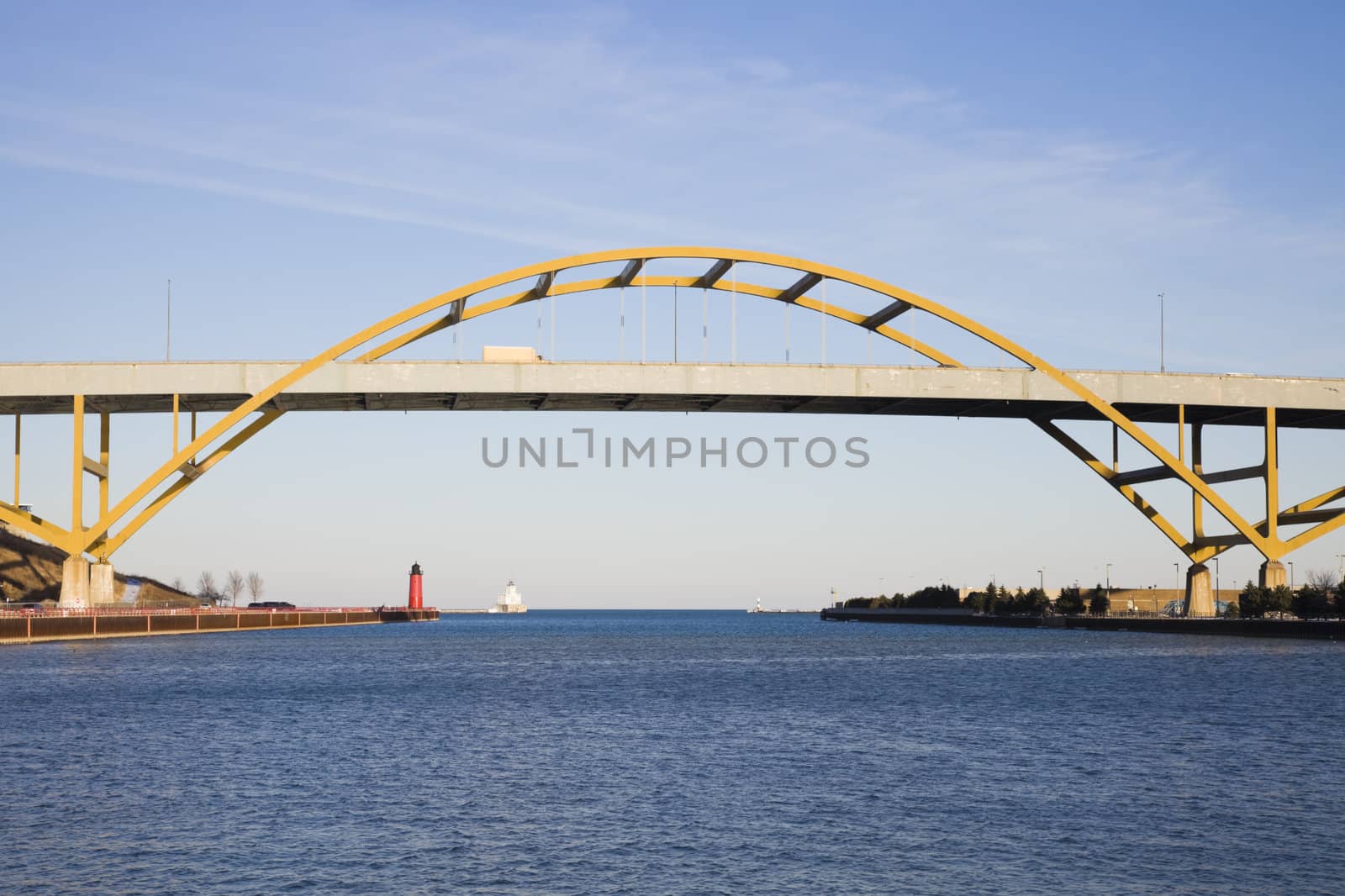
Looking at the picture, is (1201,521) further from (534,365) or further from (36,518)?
(36,518)

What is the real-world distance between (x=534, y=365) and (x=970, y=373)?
2351cm

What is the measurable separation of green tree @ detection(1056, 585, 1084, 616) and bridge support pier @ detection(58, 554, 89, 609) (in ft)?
262

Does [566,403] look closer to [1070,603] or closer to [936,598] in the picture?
[1070,603]

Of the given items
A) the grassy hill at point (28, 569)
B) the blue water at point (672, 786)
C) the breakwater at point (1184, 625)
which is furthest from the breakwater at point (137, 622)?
the breakwater at point (1184, 625)

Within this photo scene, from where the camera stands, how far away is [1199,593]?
8656cm

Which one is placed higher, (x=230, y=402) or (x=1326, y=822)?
(x=230, y=402)

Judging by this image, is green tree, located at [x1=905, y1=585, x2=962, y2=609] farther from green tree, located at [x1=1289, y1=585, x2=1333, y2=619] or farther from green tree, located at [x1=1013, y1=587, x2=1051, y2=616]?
green tree, located at [x1=1289, y1=585, x2=1333, y2=619]

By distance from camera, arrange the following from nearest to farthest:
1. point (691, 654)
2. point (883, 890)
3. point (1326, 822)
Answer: point (883, 890)
point (1326, 822)
point (691, 654)

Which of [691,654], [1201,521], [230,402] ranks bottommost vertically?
[691,654]

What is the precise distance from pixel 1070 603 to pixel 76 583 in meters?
82.7

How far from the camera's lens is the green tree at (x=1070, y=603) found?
122 meters

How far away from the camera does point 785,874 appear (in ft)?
58.6

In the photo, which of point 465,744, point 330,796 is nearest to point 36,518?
point 465,744

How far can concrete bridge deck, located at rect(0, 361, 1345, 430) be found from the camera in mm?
72438
